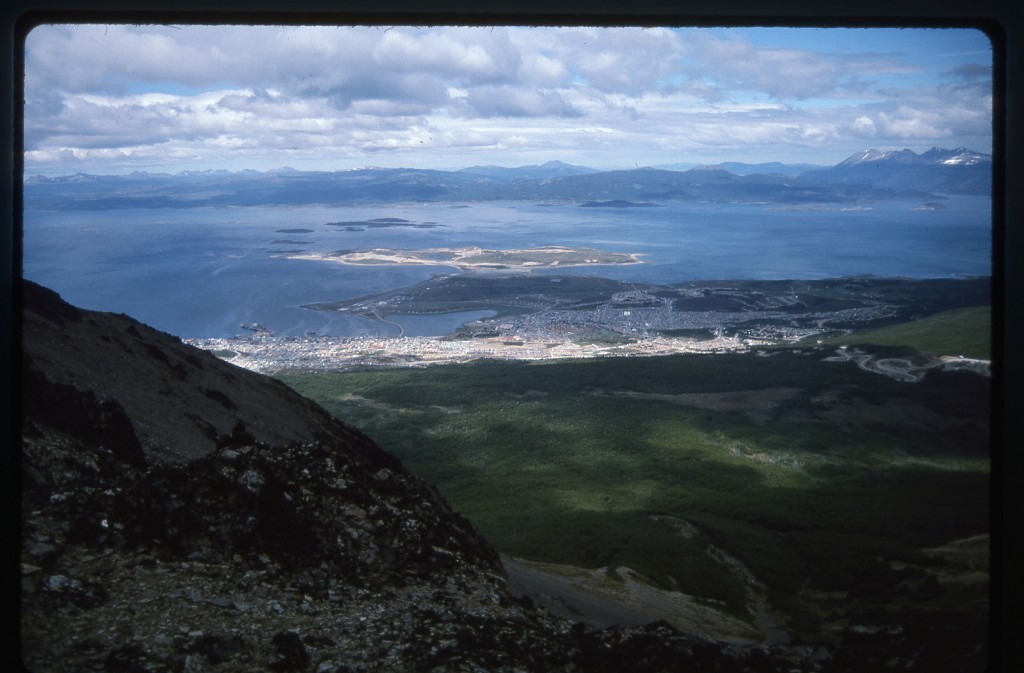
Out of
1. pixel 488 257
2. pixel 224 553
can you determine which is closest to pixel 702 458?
pixel 488 257

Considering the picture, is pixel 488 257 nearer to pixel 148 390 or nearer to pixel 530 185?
pixel 530 185

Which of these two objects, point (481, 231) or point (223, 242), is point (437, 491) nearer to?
point (481, 231)

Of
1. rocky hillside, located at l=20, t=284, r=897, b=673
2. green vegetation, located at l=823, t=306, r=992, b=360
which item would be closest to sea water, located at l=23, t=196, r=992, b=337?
green vegetation, located at l=823, t=306, r=992, b=360

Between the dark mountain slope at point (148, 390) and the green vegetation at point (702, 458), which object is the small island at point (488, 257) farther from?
the dark mountain slope at point (148, 390)

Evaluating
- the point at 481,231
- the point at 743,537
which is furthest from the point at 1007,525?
the point at 481,231

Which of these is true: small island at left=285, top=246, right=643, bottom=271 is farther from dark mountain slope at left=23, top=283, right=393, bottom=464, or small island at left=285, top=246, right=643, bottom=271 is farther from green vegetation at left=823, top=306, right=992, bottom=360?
green vegetation at left=823, top=306, right=992, bottom=360
